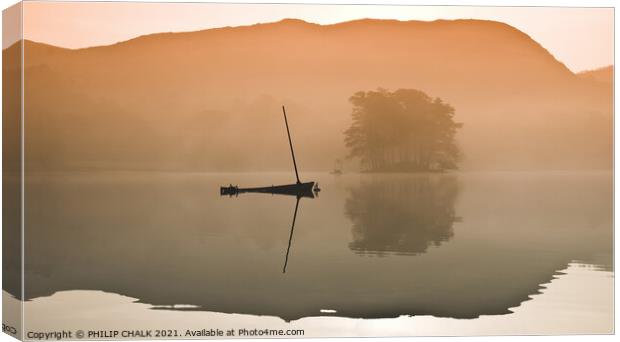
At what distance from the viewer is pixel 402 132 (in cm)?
980

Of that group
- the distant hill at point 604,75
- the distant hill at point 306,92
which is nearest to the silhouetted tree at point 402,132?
the distant hill at point 306,92

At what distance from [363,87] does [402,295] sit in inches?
91.0

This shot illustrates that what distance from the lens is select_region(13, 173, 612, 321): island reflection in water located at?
350 inches

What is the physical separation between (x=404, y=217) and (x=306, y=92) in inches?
69.5

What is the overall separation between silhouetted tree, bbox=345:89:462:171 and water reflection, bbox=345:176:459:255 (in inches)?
9.1

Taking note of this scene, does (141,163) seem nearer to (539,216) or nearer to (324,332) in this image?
(324,332)

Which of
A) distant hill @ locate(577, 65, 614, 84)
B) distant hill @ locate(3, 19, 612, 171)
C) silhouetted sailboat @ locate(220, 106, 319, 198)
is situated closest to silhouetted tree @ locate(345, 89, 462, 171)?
distant hill @ locate(3, 19, 612, 171)

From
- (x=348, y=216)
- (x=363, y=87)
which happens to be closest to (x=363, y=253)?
(x=348, y=216)

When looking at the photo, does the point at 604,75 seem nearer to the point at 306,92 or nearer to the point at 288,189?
the point at 306,92

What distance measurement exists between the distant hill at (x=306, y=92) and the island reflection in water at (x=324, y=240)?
0.28 m

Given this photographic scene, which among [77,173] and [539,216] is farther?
[539,216]

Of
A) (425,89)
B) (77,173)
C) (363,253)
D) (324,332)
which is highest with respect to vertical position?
(425,89)

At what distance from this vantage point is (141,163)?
9.27m

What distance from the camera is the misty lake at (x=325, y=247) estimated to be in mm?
8820
